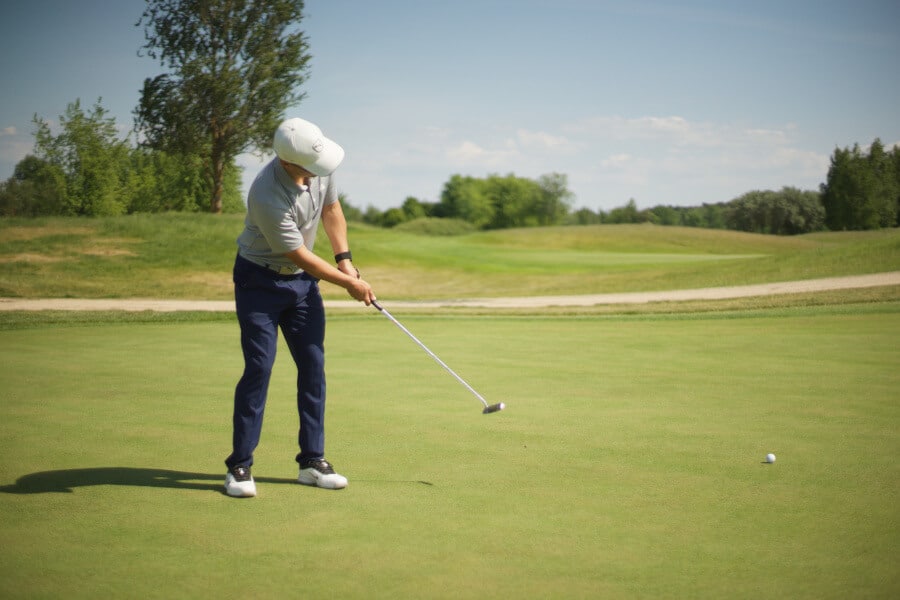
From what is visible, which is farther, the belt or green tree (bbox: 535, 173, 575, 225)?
green tree (bbox: 535, 173, 575, 225)

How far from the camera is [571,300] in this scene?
75.1 ft

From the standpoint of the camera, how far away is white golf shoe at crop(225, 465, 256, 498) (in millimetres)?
3799

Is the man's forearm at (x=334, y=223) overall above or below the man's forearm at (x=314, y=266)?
above

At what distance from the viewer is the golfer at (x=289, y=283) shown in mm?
3988

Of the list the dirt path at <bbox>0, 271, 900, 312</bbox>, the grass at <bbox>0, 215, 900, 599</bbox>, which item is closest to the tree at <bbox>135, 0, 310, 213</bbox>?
the dirt path at <bbox>0, 271, 900, 312</bbox>

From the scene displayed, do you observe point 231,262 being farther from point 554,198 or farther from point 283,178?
point 554,198

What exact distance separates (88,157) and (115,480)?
Answer: 35.7 m

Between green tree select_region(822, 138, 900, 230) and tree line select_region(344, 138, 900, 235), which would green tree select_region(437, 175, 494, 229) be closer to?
tree line select_region(344, 138, 900, 235)

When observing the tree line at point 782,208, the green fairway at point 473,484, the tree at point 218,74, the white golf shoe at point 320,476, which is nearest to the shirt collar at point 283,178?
the white golf shoe at point 320,476

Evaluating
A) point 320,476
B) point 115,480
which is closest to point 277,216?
point 320,476

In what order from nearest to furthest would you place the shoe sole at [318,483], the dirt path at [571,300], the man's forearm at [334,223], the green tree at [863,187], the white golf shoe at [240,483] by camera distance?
1. the white golf shoe at [240,483]
2. the shoe sole at [318,483]
3. the man's forearm at [334,223]
4. the dirt path at [571,300]
5. the green tree at [863,187]

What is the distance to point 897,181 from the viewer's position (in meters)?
63.2

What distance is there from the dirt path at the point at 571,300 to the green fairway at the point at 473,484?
12.8m

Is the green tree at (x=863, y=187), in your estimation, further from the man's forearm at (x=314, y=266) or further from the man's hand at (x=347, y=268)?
the man's forearm at (x=314, y=266)
